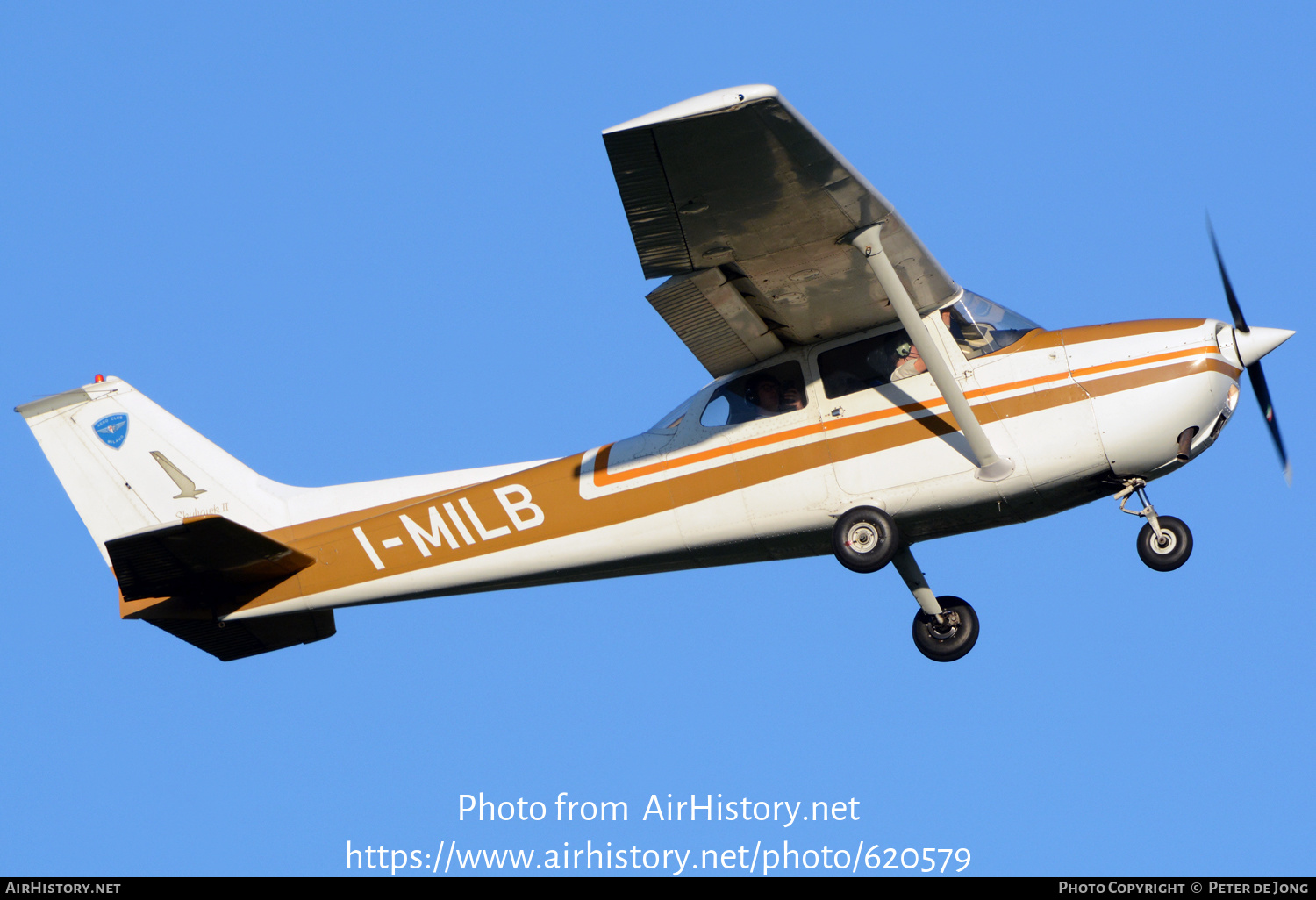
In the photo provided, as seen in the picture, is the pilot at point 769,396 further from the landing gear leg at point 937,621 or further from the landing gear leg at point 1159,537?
the landing gear leg at point 1159,537

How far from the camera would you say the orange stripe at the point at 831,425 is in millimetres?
10414

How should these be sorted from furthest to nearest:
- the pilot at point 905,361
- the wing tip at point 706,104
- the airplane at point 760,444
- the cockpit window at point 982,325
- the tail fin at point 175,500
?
the tail fin at point 175,500
the pilot at point 905,361
the cockpit window at point 982,325
the airplane at point 760,444
the wing tip at point 706,104

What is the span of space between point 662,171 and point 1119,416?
3.92 metres

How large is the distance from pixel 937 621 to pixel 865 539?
1.84 meters

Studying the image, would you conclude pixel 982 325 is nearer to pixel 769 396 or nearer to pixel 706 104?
pixel 769 396

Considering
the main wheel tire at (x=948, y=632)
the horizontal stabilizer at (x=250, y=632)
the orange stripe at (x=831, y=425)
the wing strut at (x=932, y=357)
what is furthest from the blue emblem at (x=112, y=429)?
the main wheel tire at (x=948, y=632)

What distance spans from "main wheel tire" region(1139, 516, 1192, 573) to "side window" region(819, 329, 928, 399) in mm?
2118

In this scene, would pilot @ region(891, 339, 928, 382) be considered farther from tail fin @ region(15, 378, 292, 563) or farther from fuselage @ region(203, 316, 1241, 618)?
tail fin @ region(15, 378, 292, 563)

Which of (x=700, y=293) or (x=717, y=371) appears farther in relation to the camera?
(x=717, y=371)

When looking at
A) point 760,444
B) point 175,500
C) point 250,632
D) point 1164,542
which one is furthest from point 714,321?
point 175,500

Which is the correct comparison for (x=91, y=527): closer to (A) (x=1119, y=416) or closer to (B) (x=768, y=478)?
(B) (x=768, y=478)

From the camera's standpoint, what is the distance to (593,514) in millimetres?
11742
